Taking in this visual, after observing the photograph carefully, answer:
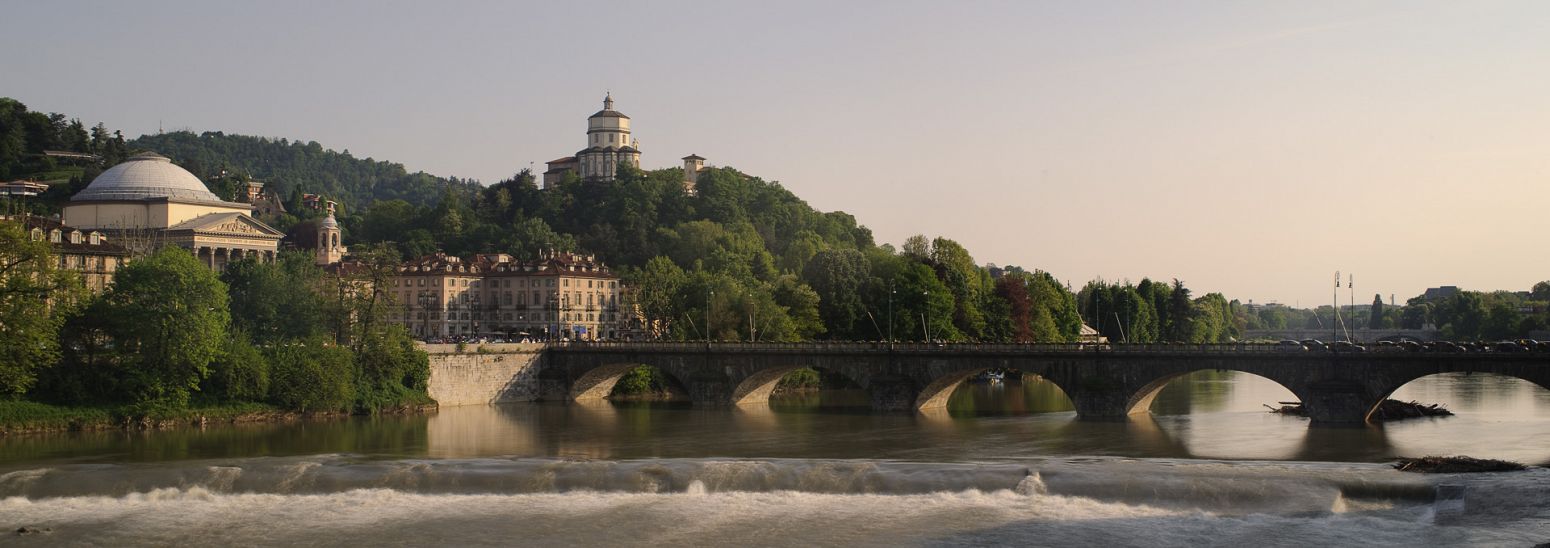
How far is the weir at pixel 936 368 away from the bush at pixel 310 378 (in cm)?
923

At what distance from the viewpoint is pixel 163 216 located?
121 metres

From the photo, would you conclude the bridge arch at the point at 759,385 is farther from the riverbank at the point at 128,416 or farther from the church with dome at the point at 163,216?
the church with dome at the point at 163,216

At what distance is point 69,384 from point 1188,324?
113426 mm

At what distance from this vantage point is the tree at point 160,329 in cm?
6750

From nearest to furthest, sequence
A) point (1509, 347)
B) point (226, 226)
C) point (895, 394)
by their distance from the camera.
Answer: point (1509, 347), point (895, 394), point (226, 226)

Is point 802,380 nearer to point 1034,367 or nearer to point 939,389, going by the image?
point 939,389

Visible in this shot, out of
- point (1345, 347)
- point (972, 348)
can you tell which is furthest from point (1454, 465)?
point (972, 348)

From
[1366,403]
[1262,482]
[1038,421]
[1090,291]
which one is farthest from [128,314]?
[1090,291]

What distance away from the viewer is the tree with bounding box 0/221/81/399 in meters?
61.1

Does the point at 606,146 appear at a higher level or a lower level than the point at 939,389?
higher

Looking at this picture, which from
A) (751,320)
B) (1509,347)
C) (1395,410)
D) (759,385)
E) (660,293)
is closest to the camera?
(1509,347)

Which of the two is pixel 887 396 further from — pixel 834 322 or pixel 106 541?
pixel 106 541

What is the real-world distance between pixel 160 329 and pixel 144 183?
203ft

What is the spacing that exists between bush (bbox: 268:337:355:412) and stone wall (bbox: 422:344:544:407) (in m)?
8.89
